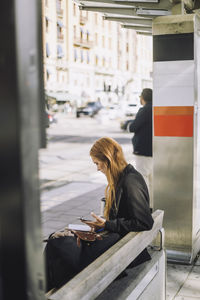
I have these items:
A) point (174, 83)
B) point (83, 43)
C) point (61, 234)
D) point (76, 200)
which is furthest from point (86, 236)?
point (83, 43)

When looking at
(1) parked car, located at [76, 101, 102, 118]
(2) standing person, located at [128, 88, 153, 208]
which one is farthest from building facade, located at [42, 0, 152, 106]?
(2) standing person, located at [128, 88, 153, 208]

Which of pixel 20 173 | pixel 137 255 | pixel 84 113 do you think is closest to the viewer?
pixel 20 173

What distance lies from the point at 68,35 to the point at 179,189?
211 ft

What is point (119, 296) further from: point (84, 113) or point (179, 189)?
point (84, 113)

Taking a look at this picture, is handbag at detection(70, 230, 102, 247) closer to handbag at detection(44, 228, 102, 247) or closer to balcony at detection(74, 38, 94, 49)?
handbag at detection(44, 228, 102, 247)

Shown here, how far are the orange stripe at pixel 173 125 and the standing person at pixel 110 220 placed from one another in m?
1.57

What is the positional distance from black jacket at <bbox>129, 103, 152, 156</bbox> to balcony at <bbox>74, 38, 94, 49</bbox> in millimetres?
63719

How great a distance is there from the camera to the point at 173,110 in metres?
4.70

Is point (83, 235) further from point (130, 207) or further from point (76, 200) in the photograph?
point (76, 200)

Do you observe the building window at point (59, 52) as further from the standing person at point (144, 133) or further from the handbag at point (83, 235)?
the handbag at point (83, 235)

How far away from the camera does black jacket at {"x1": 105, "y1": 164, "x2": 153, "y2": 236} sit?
3090 millimetres

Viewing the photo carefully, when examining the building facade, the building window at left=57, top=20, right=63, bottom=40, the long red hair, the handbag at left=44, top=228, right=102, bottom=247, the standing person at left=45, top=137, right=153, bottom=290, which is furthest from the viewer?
the building window at left=57, top=20, right=63, bottom=40

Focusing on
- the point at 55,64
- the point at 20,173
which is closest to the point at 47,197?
the point at 20,173

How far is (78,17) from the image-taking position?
7019cm
